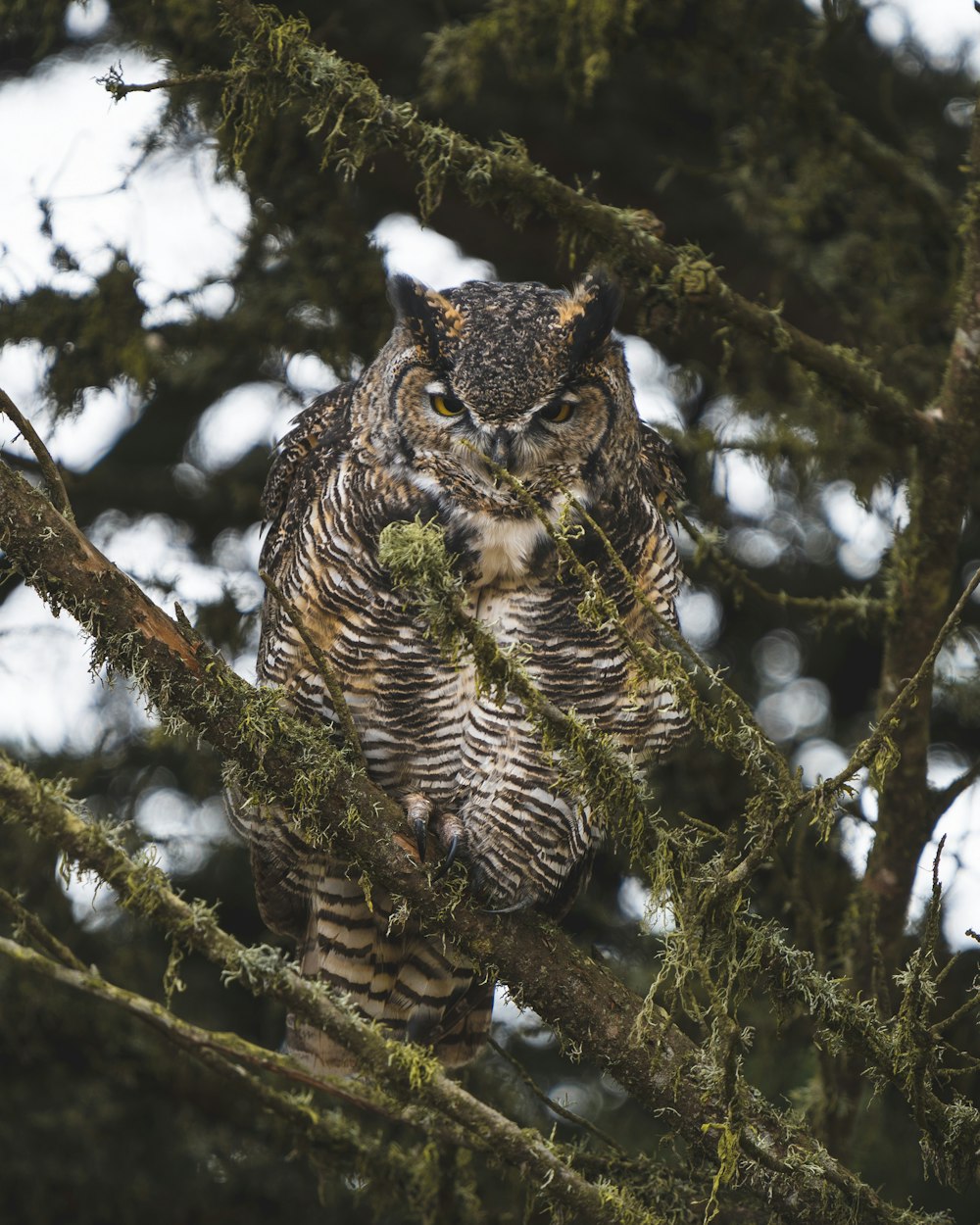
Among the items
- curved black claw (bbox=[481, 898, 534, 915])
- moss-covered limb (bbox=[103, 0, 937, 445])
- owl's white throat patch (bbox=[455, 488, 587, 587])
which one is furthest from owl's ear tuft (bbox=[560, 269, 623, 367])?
curved black claw (bbox=[481, 898, 534, 915])

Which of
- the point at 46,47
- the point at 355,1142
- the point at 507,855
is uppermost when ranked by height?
the point at 46,47

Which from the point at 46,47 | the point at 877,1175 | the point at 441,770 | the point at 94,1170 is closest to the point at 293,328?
the point at 46,47

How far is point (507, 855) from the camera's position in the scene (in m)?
2.98

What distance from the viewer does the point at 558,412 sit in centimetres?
297

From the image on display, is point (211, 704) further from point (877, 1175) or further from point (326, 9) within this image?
point (326, 9)

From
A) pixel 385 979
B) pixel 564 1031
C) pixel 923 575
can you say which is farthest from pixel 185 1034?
pixel 923 575

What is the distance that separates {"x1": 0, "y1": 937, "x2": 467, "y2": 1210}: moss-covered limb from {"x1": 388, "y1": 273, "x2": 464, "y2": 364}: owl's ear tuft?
1.53 m

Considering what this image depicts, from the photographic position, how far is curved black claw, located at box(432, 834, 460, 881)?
2.74 m

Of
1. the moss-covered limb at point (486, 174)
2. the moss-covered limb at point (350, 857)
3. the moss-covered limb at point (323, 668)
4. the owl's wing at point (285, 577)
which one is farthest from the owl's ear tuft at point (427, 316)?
the moss-covered limb at point (350, 857)

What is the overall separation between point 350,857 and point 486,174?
1.56m

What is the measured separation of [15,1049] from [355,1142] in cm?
156

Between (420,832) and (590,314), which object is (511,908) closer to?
(420,832)

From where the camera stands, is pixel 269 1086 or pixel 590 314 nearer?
pixel 269 1086

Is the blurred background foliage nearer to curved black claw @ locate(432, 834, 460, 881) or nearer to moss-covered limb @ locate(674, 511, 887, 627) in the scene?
moss-covered limb @ locate(674, 511, 887, 627)
